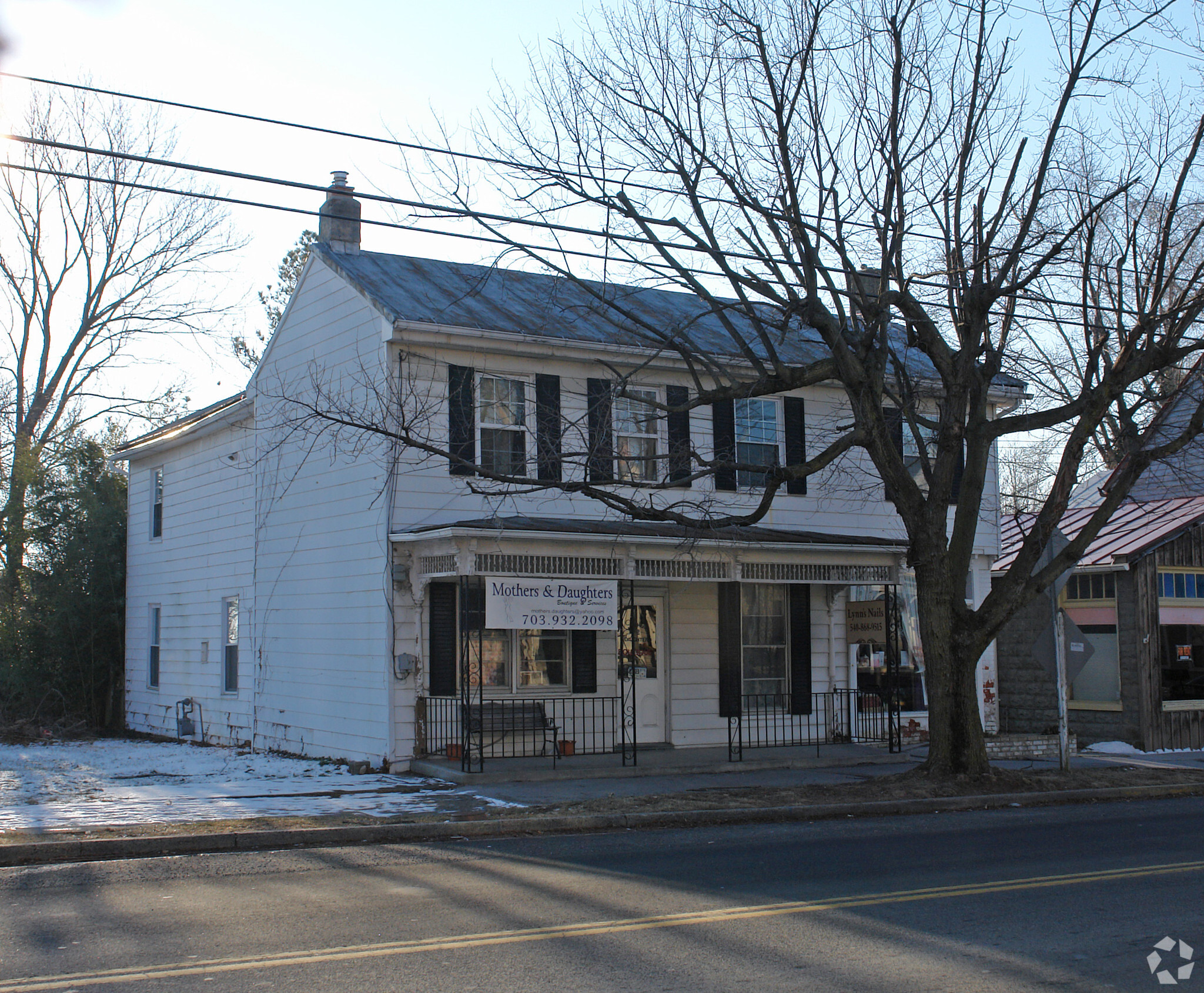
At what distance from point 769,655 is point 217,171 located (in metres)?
11.4

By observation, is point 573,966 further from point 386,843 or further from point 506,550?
point 506,550

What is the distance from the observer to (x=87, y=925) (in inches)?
280

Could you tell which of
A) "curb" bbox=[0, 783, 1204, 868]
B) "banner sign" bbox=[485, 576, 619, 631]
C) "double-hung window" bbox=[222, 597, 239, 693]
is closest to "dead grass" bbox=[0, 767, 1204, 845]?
"curb" bbox=[0, 783, 1204, 868]

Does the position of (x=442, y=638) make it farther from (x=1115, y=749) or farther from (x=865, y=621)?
(x=1115, y=749)

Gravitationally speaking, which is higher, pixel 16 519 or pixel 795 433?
pixel 795 433

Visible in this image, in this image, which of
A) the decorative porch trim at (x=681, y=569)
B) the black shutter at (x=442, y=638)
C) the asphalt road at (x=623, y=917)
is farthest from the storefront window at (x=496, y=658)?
the asphalt road at (x=623, y=917)

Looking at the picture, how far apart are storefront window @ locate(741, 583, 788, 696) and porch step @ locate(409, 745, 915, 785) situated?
1388 millimetres

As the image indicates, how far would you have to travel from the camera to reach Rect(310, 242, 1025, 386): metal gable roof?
16.7 meters

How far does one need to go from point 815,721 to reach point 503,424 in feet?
23.4

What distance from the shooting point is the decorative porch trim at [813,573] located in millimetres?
17422

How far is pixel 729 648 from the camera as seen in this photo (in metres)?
18.2

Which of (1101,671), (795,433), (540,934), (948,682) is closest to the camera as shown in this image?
(540,934)

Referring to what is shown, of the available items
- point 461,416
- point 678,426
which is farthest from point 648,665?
point 461,416

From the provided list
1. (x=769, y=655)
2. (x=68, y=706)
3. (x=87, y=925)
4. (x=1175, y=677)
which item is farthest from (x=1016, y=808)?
(x=68, y=706)
